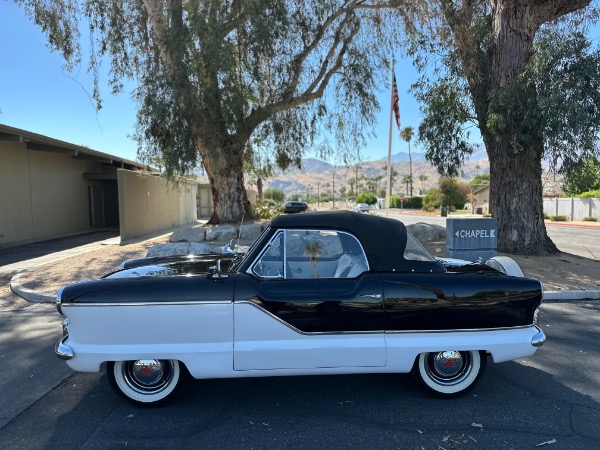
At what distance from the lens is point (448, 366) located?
361 centimetres

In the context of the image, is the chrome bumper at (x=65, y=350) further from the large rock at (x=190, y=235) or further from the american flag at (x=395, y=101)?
the american flag at (x=395, y=101)

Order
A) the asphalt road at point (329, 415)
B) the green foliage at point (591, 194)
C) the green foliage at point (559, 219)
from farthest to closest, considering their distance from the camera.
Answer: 1. the green foliage at point (591, 194)
2. the green foliage at point (559, 219)
3. the asphalt road at point (329, 415)

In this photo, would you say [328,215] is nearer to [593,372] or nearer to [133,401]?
[133,401]

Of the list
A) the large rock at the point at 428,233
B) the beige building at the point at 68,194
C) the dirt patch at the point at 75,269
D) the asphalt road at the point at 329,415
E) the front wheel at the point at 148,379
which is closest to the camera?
the asphalt road at the point at 329,415

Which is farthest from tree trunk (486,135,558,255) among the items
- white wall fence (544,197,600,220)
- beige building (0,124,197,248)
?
white wall fence (544,197,600,220)

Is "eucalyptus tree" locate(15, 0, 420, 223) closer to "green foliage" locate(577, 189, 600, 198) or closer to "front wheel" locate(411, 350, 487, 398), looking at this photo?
"front wheel" locate(411, 350, 487, 398)

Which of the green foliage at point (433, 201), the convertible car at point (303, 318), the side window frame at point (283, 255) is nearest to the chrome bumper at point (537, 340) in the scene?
the convertible car at point (303, 318)

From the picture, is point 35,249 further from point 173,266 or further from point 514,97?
point 514,97

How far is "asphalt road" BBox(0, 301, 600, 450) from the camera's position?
9.82 ft

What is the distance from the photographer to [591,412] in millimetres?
3375

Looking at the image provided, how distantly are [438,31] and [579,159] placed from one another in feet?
16.7

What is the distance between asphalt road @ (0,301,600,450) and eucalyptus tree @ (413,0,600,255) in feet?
21.1

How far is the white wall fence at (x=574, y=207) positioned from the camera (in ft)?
108

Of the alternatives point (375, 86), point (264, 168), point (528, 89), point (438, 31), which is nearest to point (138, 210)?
point (264, 168)
